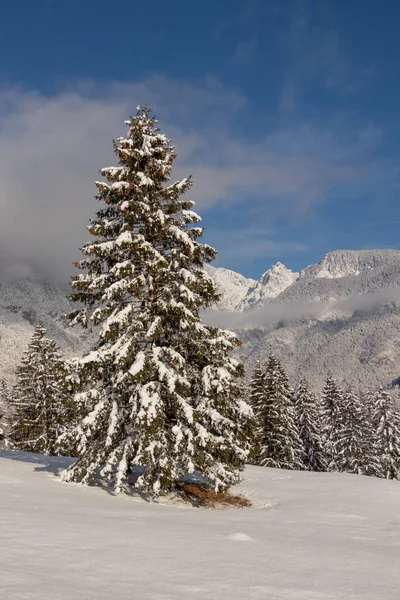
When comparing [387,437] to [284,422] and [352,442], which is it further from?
[284,422]

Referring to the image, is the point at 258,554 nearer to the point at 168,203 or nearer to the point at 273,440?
the point at 168,203

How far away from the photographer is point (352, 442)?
44.2 meters

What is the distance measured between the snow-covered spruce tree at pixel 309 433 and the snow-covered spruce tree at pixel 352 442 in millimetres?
1585

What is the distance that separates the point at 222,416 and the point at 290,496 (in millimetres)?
4805

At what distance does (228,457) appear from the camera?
43.2 feet

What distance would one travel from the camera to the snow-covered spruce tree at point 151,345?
12.7 metres

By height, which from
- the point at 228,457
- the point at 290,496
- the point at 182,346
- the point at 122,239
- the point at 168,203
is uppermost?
the point at 168,203

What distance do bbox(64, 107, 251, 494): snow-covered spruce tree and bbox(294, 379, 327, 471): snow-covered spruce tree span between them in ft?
109

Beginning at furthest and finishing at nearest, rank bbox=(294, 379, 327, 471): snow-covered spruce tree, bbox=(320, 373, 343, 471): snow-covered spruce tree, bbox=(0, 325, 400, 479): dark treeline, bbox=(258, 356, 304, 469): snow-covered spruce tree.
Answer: bbox=(320, 373, 343, 471): snow-covered spruce tree → bbox=(294, 379, 327, 471): snow-covered spruce tree → bbox=(258, 356, 304, 469): snow-covered spruce tree → bbox=(0, 325, 400, 479): dark treeline

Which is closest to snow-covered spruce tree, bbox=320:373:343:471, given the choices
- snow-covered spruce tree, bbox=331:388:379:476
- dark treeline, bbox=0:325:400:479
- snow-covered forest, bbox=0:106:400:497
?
dark treeline, bbox=0:325:400:479

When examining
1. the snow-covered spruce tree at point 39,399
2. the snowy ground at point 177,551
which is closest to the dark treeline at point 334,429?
the snow-covered spruce tree at point 39,399

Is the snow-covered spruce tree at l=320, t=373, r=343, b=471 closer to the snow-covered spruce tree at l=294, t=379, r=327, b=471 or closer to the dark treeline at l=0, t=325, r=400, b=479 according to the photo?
the dark treeline at l=0, t=325, r=400, b=479

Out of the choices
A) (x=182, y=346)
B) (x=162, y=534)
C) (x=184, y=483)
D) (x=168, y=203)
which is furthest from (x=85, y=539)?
(x=168, y=203)

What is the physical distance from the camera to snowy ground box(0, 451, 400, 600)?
188 inches
